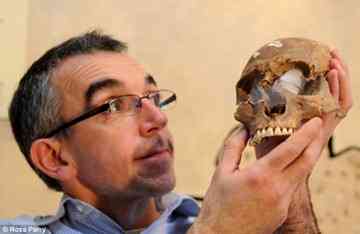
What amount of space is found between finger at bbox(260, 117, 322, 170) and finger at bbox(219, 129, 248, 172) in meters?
0.05

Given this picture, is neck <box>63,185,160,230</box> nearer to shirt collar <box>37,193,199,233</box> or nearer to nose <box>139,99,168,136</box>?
shirt collar <box>37,193,199,233</box>

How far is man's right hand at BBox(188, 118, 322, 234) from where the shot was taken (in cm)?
71

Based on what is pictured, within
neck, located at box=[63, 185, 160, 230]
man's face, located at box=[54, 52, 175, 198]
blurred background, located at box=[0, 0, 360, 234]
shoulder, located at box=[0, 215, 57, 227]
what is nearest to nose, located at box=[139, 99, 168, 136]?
man's face, located at box=[54, 52, 175, 198]

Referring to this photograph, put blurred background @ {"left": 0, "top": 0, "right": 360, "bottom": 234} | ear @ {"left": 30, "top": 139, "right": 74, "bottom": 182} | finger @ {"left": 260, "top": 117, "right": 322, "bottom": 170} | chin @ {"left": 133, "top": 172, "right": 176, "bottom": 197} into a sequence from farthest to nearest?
blurred background @ {"left": 0, "top": 0, "right": 360, "bottom": 234}
ear @ {"left": 30, "top": 139, "right": 74, "bottom": 182}
chin @ {"left": 133, "top": 172, "right": 176, "bottom": 197}
finger @ {"left": 260, "top": 117, "right": 322, "bottom": 170}

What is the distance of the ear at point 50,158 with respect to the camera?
3.52 ft

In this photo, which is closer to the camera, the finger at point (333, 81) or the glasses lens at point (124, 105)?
the finger at point (333, 81)

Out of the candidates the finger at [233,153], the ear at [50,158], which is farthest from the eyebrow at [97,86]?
the finger at [233,153]

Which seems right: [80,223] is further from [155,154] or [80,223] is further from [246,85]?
[246,85]

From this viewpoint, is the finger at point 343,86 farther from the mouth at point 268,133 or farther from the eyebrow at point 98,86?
the eyebrow at point 98,86

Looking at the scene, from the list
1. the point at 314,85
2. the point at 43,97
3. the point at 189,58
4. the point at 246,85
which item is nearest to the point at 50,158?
the point at 43,97

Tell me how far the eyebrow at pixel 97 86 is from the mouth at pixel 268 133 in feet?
1.15

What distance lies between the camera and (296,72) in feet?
2.66

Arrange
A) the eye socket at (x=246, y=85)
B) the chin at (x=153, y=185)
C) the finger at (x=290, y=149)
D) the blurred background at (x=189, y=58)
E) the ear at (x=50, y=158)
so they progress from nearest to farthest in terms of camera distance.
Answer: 1. the finger at (x=290, y=149)
2. the eye socket at (x=246, y=85)
3. the chin at (x=153, y=185)
4. the ear at (x=50, y=158)
5. the blurred background at (x=189, y=58)

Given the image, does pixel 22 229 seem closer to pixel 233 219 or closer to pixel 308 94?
pixel 233 219
